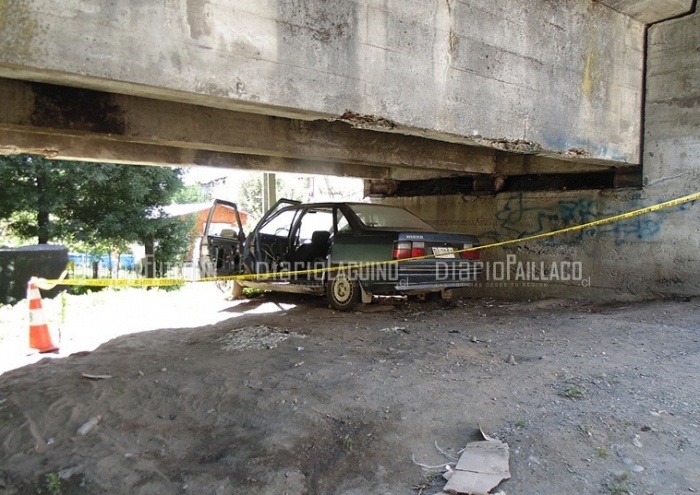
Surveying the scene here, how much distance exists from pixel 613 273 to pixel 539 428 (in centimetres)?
480

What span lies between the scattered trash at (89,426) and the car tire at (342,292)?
13.0 feet

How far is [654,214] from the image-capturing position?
6723mm

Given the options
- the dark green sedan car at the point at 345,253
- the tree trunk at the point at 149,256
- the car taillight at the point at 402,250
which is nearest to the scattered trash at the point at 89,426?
the dark green sedan car at the point at 345,253

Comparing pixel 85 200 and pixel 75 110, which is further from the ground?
pixel 75 110

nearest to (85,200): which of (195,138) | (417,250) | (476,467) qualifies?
(195,138)

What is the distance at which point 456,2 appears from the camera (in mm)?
4672

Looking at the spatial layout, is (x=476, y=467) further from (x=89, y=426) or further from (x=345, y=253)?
(x=345, y=253)

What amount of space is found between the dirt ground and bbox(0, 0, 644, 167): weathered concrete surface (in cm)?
224

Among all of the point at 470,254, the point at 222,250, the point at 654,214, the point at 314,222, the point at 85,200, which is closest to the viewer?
the point at 654,214

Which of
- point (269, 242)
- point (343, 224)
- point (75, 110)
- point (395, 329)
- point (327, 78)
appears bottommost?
point (395, 329)

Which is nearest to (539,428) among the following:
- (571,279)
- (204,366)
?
(204,366)

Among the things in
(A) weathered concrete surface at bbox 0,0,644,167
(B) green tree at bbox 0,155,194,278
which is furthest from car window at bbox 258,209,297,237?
(B) green tree at bbox 0,155,194,278

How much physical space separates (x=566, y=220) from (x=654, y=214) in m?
1.31

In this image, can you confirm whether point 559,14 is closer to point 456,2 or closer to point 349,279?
point 456,2
